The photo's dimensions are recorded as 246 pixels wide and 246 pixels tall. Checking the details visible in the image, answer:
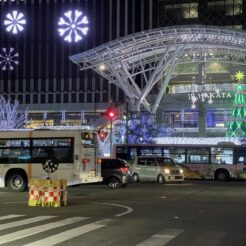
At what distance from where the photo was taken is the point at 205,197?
22.4 metres

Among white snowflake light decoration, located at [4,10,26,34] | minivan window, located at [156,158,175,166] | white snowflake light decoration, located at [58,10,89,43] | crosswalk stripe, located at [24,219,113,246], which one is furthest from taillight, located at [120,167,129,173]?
white snowflake light decoration, located at [4,10,26,34]

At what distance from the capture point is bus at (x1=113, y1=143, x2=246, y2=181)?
37500 millimetres

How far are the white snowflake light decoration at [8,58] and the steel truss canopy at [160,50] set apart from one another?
26.9 meters

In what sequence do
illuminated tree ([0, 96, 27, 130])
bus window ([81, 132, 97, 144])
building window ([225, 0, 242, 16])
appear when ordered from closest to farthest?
bus window ([81, 132, 97, 144]) < illuminated tree ([0, 96, 27, 130]) < building window ([225, 0, 242, 16])

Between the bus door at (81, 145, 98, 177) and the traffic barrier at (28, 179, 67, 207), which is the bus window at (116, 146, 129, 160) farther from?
the traffic barrier at (28, 179, 67, 207)

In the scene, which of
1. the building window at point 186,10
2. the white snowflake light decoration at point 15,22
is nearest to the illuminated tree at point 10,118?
the white snowflake light decoration at point 15,22

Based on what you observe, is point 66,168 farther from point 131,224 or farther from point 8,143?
point 131,224

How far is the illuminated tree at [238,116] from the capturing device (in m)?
60.6

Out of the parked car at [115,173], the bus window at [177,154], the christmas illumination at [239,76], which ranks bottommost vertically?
the parked car at [115,173]

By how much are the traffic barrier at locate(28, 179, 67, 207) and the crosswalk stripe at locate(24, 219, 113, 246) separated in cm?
410

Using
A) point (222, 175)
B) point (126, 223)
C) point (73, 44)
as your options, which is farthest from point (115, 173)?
point (73, 44)

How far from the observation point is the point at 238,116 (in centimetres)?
6206

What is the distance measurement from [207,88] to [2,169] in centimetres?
4538

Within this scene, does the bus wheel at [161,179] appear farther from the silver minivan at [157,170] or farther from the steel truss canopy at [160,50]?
the steel truss canopy at [160,50]
